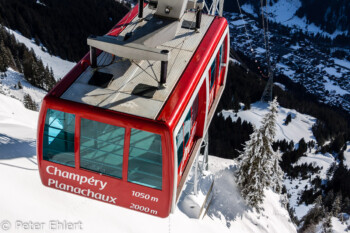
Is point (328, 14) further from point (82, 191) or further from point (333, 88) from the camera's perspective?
point (82, 191)

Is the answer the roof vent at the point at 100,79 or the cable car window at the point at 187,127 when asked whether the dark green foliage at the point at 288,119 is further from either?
the roof vent at the point at 100,79

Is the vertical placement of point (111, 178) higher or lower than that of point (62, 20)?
higher

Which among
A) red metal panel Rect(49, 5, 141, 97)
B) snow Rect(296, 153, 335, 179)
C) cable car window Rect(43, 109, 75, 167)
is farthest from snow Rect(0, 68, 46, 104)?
snow Rect(296, 153, 335, 179)

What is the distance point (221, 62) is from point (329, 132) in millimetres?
55713

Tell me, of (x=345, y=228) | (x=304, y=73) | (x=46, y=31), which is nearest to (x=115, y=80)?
(x=345, y=228)

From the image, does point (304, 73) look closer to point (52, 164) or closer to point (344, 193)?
point (344, 193)

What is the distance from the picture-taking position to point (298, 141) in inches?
1905

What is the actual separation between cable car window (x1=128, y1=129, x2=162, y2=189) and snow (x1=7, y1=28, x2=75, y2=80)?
49.6 metres

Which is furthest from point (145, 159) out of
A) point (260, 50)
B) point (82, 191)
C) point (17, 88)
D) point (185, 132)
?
point (260, 50)

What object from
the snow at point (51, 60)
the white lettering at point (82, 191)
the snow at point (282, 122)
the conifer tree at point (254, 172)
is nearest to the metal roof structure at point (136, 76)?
the white lettering at point (82, 191)

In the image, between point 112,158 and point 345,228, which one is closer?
point 112,158

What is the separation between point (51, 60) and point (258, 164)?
49.6m

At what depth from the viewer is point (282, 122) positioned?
50.1 meters

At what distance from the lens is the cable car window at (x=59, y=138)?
5.71 meters
